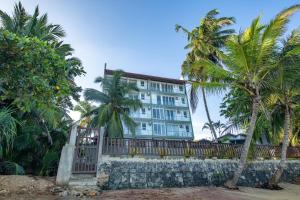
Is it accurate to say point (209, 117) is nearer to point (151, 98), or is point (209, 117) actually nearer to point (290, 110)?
point (290, 110)

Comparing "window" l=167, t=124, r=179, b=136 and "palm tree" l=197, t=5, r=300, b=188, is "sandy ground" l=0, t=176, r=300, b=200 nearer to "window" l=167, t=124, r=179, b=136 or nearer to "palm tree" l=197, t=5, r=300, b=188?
"palm tree" l=197, t=5, r=300, b=188

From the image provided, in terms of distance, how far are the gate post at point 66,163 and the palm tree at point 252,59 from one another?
6553mm

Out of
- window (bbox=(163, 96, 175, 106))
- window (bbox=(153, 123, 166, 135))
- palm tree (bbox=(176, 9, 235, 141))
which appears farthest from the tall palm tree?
window (bbox=(163, 96, 175, 106))

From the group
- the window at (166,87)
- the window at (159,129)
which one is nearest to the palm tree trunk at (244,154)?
the window at (159,129)

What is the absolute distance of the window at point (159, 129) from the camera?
1277 inches

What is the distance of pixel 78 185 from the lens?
8.29 m

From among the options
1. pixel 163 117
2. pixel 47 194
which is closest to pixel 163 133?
pixel 163 117

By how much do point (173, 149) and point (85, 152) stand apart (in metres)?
4.29

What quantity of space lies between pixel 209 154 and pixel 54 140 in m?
8.68

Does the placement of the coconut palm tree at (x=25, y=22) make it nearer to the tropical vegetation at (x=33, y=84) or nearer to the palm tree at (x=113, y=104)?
the tropical vegetation at (x=33, y=84)

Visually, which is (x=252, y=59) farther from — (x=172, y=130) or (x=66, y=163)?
(x=172, y=130)

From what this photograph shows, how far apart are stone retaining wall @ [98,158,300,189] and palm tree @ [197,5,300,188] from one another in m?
1.11

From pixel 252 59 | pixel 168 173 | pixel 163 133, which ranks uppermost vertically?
pixel 252 59

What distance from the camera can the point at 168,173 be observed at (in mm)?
10031
